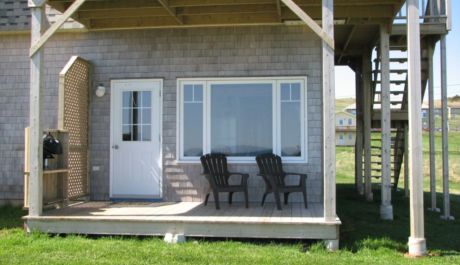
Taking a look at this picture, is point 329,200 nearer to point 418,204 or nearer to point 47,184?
point 418,204

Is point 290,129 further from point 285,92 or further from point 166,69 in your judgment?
point 166,69

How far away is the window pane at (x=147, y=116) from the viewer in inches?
301

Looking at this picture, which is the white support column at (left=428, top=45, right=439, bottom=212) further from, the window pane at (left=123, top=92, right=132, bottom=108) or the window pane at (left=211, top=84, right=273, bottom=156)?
the window pane at (left=123, top=92, right=132, bottom=108)

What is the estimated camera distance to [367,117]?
9438 mm

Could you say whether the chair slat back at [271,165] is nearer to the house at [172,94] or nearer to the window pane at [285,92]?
the house at [172,94]

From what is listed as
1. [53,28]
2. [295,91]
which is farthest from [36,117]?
[295,91]

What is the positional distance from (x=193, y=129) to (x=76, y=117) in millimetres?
1647

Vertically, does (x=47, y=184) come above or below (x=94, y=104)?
below

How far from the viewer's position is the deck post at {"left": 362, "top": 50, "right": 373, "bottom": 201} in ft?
30.8

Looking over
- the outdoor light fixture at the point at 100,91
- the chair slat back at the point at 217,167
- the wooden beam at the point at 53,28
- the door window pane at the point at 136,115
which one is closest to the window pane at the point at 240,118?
the chair slat back at the point at 217,167

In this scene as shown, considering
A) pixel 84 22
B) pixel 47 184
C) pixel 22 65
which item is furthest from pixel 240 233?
pixel 22 65

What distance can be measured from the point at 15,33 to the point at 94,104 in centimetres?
167

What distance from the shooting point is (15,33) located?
7.96 metres

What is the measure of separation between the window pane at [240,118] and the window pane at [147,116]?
0.91m
